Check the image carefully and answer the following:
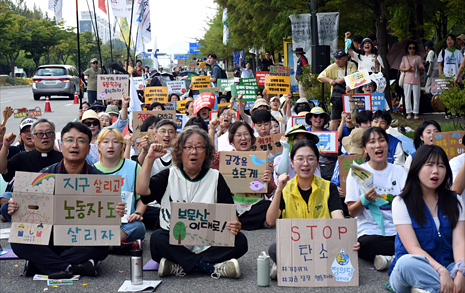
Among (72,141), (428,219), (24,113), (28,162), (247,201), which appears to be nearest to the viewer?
(428,219)

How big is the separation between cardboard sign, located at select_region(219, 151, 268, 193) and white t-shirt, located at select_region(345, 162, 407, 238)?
1.32 meters

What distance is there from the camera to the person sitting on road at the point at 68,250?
4762 millimetres

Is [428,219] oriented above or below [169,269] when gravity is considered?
above

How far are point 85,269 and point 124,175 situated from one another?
1.08 m

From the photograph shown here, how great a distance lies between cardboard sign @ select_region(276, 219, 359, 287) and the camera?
14.6ft

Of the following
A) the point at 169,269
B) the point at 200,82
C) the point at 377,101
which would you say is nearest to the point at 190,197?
the point at 169,269

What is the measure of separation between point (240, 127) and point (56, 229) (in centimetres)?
274

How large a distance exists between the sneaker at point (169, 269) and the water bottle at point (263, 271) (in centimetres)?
75

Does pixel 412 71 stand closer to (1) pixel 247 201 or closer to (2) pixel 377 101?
(2) pixel 377 101

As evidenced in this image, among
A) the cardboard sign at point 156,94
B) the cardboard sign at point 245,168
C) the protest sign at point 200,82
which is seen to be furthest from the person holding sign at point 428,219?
the protest sign at point 200,82

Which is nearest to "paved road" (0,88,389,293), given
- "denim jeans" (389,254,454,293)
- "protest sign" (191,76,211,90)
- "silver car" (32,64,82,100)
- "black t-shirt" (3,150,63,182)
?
"denim jeans" (389,254,454,293)

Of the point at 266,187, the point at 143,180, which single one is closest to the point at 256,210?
the point at 266,187

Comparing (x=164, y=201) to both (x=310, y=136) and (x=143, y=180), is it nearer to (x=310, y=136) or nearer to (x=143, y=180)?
(x=143, y=180)

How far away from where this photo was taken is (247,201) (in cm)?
662
